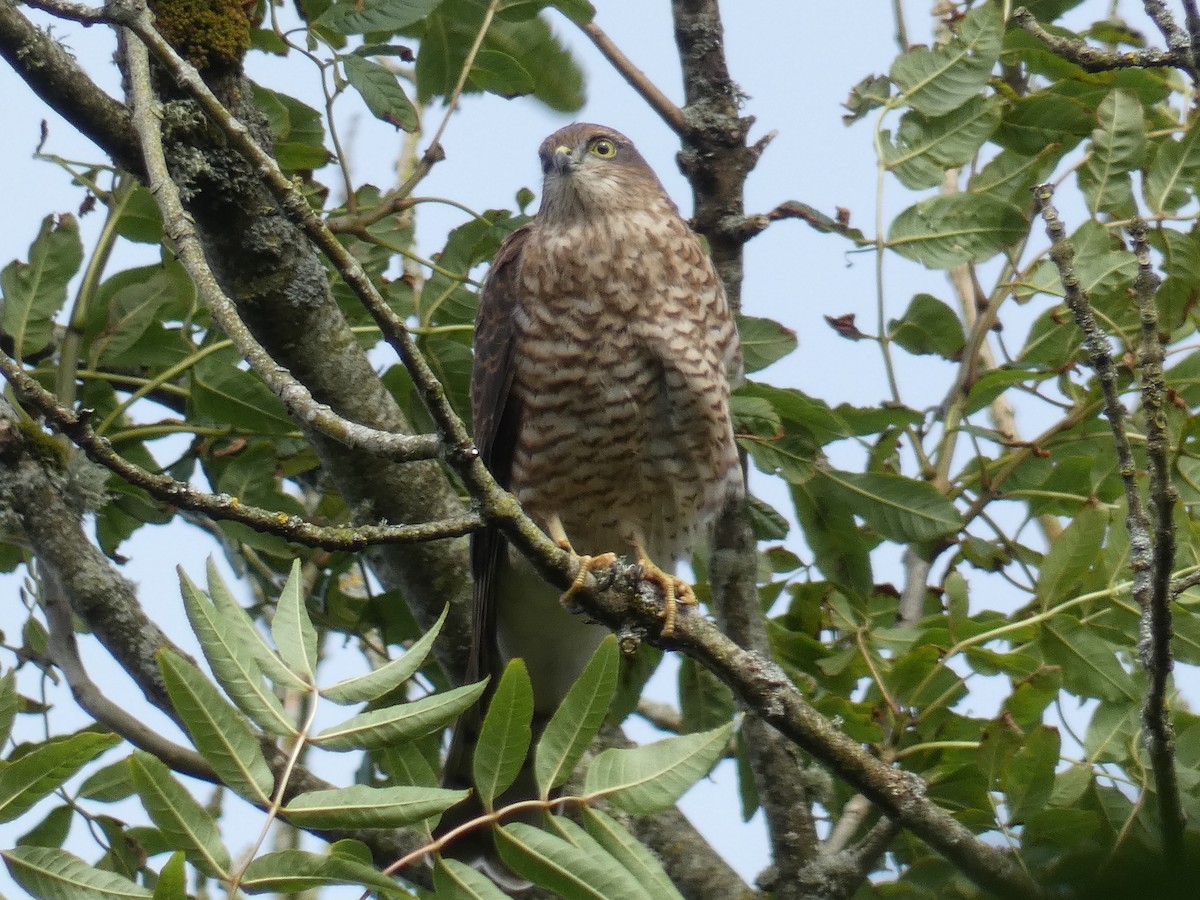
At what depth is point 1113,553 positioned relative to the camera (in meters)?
2.89

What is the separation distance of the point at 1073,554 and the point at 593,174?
1972mm

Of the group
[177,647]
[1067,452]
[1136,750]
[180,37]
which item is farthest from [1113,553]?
[180,37]

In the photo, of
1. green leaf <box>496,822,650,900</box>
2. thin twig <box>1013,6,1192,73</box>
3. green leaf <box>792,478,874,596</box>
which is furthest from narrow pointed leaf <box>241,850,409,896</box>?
green leaf <box>792,478,874,596</box>

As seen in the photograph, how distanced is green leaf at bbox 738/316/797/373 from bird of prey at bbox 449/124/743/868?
7 cm

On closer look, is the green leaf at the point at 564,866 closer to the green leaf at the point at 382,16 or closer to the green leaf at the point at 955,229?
the green leaf at the point at 382,16

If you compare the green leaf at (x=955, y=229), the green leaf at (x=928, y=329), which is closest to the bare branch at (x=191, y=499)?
the green leaf at (x=955, y=229)

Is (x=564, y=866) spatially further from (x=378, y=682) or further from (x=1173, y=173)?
(x=1173, y=173)

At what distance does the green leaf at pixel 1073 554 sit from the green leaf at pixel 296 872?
6.10 feet

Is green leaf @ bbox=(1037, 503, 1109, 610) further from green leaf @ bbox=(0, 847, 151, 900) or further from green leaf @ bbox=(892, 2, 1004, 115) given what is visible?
green leaf @ bbox=(0, 847, 151, 900)

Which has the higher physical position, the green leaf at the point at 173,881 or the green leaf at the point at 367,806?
the green leaf at the point at 367,806

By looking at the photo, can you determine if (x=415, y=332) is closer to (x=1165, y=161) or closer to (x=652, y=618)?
(x=652, y=618)

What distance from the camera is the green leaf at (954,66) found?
10.9 ft

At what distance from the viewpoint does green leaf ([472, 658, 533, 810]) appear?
1.81 m

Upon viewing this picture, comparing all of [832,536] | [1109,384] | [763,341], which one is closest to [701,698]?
[832,536]
